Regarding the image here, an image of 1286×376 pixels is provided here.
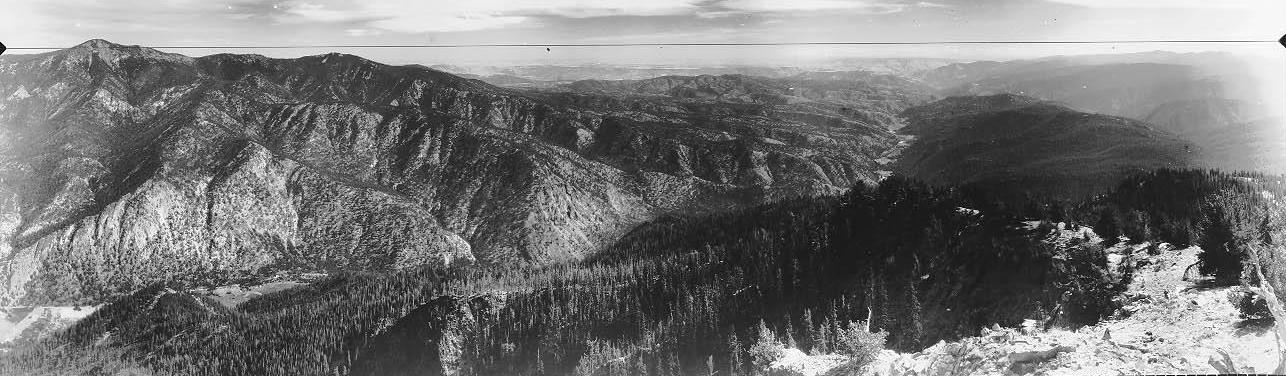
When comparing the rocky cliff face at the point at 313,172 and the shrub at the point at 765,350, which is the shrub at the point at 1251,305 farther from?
the rocky cliff face at the point at 313,172

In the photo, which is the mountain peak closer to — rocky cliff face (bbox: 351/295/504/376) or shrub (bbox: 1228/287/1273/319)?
rocky cliff face (bbox: 351/295/504/376)

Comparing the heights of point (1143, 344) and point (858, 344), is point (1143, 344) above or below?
above

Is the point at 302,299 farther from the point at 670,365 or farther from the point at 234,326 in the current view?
the point at 670,365

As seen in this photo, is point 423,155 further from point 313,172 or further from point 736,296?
point 736,296

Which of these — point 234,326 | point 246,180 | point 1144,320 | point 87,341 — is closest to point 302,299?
point 234,326

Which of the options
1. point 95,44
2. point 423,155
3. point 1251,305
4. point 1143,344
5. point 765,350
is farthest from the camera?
point 95,44

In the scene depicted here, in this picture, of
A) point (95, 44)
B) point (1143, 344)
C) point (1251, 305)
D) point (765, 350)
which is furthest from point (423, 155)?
point (1251, 305)
